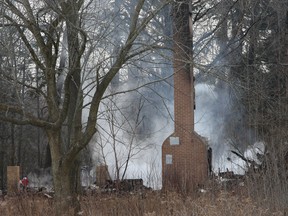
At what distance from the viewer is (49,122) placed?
32.3ft

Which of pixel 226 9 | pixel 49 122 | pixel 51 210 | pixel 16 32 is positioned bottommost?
pixel 51 210

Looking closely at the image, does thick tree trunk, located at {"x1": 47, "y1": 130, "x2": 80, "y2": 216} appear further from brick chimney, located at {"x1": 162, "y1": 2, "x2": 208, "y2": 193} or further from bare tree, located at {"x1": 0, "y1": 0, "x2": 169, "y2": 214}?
brick chimney, located at {"x1": 162, "y1": 2, "x2": 208, "y2": 193}

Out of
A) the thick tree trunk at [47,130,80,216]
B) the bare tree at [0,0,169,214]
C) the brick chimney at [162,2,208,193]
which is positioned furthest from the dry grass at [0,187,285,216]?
the brick chimney at [162,2,208,193]

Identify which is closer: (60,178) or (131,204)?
(60,178)

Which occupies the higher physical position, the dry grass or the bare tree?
the bare tree

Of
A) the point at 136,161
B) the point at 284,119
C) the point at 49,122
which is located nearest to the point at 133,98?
the point at 136,161

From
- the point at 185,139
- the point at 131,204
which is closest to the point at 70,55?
the point at 131,204

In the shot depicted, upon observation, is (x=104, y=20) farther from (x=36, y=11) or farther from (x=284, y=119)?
(x=284, y=119)

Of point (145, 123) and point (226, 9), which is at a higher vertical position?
point (226, 9)

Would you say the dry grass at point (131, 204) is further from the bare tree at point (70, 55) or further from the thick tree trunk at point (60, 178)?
the bare tree at point (70, 55)

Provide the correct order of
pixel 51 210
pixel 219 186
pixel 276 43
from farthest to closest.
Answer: pixel 276 43 → pixel 219 186 → pixel 51 210

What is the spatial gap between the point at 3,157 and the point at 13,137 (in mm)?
2422

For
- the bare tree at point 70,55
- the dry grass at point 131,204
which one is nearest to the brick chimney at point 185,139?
the dry grass at point 131,204

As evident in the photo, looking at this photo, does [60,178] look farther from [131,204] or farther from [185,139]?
[185,139]
